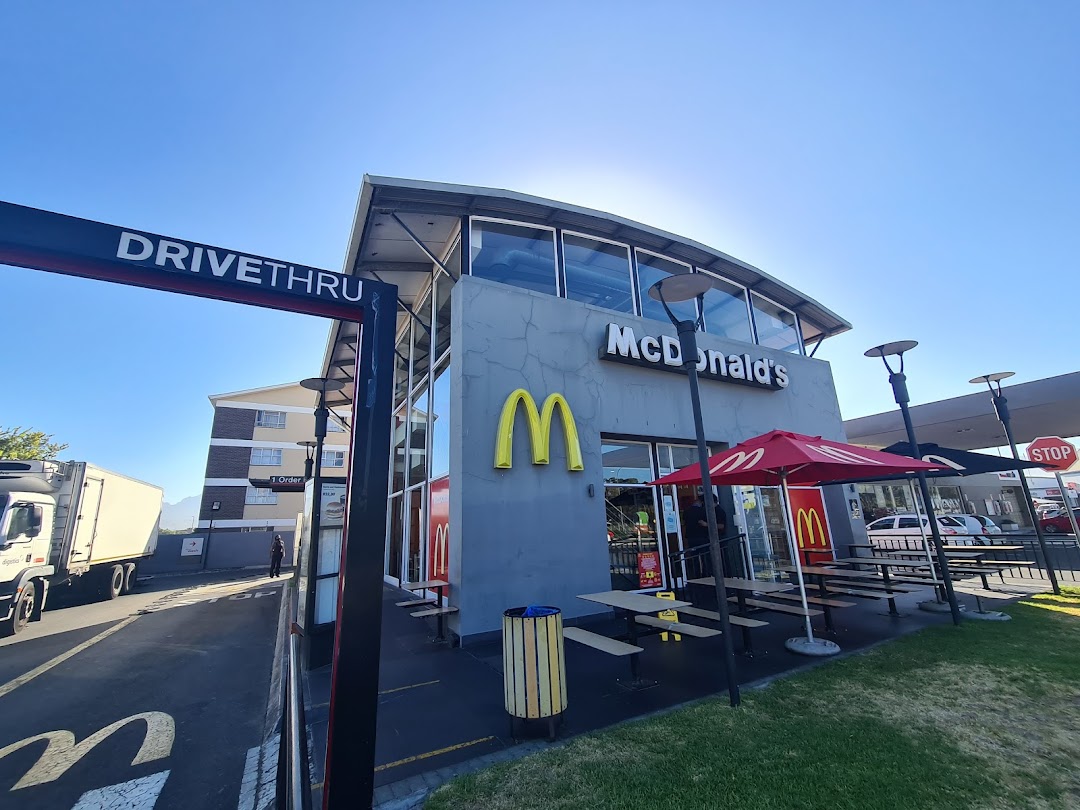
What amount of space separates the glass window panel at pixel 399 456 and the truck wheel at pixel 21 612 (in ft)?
26.9

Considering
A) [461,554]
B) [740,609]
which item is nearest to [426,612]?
[461,554]

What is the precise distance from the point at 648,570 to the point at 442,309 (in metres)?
7.59

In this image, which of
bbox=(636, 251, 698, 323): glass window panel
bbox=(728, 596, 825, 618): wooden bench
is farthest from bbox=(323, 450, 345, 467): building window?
bbox=(728, 596, 825, 618): wooden bench

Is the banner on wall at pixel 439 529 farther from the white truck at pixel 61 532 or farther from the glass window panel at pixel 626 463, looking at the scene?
the white truck at pixel 61 532

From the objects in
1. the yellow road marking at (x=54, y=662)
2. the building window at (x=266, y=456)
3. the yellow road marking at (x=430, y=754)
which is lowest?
the yellow road marking at (x=54, y=662)

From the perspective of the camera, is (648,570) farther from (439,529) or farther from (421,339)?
(421,339)

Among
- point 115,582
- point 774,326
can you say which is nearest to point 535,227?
point 774,326

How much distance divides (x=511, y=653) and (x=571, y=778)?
1.00m

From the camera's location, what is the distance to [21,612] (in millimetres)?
10109

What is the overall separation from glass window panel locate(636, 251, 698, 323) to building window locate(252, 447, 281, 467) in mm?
27912

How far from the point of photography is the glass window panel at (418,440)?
10.9 metres

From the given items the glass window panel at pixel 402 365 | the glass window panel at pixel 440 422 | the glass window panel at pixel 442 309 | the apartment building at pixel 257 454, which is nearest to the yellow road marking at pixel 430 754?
the glass window panel at pixel 440 422

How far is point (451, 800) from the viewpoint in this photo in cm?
301

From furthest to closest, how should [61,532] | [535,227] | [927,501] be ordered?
[61,532], [535,227], [927,501]
